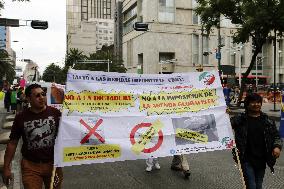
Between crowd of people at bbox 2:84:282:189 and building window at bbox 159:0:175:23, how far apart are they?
2598 inches

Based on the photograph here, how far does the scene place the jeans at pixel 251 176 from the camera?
492cm

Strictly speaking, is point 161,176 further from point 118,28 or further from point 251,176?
point 118,28

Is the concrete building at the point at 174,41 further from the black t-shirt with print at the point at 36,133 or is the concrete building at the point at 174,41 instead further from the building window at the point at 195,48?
the black t-shirt with print at the point at 36,133

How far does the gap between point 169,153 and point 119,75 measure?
117 cm

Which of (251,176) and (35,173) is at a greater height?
(35,173)

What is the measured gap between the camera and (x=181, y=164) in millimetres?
8016

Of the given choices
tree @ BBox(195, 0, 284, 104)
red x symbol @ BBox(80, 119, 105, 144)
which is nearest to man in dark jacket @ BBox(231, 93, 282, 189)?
red x symbol @ BBox(80, 119, 105, 144)

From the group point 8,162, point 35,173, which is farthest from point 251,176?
point 8,162

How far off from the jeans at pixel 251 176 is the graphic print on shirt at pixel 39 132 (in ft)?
7.25

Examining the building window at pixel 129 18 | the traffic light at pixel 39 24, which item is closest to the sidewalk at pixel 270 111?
the traffic light at pixel 39 24

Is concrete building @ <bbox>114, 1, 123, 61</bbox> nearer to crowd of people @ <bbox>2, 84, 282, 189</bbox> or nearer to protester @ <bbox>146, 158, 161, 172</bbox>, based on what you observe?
protester @ <bbox>146, 158, 161, 172</bbox>

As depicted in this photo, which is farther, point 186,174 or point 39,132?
point 186,174

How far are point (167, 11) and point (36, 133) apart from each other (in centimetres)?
6764

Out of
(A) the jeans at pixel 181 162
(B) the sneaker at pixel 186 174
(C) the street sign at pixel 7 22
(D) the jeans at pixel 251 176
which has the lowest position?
(B) the sneaker at pixel 186 174
